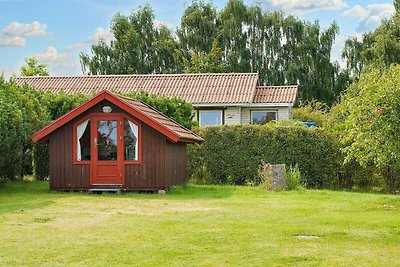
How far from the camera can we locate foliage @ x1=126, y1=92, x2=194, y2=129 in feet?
83.7

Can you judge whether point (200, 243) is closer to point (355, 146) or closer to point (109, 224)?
point (109, 224)

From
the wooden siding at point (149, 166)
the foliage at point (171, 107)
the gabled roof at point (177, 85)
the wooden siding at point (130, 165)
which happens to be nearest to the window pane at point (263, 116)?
the gabled roof at point (177, 85)

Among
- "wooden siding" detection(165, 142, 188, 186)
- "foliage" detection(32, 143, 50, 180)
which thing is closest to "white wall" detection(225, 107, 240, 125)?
"wooden siding" detection(165, 142, 188, 186)

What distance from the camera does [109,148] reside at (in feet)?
68.7

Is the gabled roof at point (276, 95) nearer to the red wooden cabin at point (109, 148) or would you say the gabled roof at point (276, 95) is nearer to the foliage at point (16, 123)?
the foliage at point (16, 123)

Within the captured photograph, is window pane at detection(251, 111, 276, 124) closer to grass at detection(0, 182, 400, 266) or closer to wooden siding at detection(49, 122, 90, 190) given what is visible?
grass at detection(0, 182, 400, 266)

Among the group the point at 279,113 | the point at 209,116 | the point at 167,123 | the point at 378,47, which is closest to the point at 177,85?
the point at 209,116

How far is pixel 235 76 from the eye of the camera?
3766cm

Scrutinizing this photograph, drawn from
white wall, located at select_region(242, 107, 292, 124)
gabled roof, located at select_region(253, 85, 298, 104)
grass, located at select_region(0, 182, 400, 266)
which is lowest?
grass, located at select_region(0, 182, 400, 266)

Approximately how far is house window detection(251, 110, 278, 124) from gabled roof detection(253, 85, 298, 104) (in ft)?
2.07

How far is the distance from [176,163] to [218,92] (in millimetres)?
14011

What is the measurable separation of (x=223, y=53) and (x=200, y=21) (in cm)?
294

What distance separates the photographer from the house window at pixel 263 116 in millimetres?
35531

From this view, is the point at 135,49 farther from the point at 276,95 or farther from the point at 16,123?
the point at 16,123
